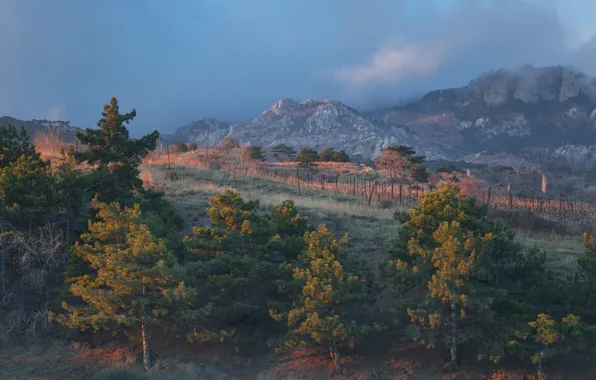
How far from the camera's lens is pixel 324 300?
33.9ft

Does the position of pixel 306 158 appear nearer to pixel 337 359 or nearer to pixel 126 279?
pixel 337 359

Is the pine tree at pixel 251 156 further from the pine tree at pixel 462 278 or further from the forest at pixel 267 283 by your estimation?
the pine tree at pixel 462 278

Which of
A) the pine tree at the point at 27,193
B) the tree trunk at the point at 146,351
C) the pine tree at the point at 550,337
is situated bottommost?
the tree trunk at the point at 146,351

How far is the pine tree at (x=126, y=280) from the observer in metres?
10.3

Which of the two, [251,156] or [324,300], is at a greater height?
[251,156]

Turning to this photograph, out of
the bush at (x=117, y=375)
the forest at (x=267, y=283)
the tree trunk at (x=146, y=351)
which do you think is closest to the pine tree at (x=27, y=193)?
the forest at (x=267, y=283)

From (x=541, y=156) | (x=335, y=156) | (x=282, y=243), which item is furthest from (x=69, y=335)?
(x=541, y=156)

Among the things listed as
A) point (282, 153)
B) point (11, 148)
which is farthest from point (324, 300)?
point (282, 153)

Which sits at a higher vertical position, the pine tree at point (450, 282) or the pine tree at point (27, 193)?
the pine tree at point (27, 193)

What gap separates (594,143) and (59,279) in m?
180

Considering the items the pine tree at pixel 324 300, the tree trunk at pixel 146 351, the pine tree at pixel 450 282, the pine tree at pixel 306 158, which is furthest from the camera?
the pine tree at pixel 306 158

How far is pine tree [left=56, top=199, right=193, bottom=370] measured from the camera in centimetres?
1028

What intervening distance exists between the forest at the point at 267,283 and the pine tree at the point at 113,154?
6 centimetres

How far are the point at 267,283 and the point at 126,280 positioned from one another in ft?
12.6
